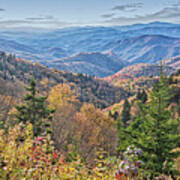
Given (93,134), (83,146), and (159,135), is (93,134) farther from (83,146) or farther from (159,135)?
(159,135)

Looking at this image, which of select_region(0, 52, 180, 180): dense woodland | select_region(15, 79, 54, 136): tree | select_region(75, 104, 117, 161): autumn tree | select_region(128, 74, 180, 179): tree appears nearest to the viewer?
select_region(0, 52, 180, 180): dense woodland

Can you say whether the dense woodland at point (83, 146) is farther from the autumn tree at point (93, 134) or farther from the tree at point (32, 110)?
the autumn tree at point (93, 134)

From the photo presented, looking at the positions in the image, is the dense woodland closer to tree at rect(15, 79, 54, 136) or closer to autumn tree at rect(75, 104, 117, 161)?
tree at rect(15, 79, 54, 136)

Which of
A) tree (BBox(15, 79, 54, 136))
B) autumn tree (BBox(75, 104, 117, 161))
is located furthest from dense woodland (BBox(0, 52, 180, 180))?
autumn tree (BBox(75, 104, 117, 161))

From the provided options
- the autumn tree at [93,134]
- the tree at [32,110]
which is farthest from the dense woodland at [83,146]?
the autumn tree at [93,134]

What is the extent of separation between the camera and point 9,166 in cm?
598

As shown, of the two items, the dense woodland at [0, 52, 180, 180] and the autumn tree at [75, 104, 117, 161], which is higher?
the dense woodland at [0, 52, 180, 180]

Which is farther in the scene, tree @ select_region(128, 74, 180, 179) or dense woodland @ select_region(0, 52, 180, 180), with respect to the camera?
tree @ select_region(128, 74, 180, 179)

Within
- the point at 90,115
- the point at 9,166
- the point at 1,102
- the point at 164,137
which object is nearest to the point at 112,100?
the point at 90,115

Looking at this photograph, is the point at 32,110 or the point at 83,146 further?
the point at 83,146

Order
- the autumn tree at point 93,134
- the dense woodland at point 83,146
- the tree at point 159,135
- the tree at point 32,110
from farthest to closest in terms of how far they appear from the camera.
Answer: the autumn tree at point 93,134 < the tree at point 32,110 < the tree at point 159,135 < the dense woodland at point 83,146

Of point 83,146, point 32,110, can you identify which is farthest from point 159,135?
point 32,110

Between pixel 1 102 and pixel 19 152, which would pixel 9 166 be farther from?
pixel 1 102

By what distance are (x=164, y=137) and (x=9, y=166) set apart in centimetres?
1411
